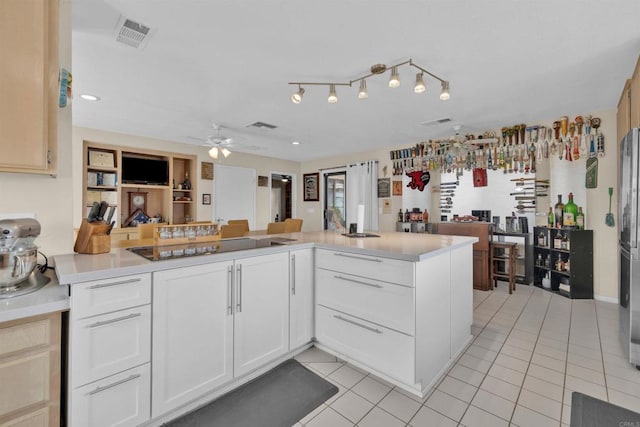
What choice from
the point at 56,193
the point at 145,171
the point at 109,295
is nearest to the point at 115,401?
the point at 109,295

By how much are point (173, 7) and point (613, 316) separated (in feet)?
15.5

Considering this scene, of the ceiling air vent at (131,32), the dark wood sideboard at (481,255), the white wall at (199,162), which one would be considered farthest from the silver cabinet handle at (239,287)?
the white wall at (199,162)

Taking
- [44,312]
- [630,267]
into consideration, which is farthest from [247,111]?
[630,267]

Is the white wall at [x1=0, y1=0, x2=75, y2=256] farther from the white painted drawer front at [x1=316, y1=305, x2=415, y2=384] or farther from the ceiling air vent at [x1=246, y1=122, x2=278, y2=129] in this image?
the ceiling air vent at [x1=246, y1=122, x2=278, y2=129]

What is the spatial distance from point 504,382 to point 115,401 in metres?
2.22

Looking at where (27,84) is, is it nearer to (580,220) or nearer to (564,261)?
(580,220)

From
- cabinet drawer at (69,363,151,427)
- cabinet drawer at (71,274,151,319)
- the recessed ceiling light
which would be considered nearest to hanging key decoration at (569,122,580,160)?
cabinet drawer at (71,274,151,319)

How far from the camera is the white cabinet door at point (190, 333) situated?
4.59 feet

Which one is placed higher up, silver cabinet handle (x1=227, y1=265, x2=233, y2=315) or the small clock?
the small clock

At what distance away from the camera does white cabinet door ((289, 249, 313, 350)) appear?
205 cm

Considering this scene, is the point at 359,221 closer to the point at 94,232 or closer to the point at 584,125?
the point at 94,232

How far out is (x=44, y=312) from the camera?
104 centimetres

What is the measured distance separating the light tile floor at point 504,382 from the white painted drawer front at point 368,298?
16.6 inches

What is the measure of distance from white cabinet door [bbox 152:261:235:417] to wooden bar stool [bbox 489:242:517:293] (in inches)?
147
